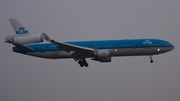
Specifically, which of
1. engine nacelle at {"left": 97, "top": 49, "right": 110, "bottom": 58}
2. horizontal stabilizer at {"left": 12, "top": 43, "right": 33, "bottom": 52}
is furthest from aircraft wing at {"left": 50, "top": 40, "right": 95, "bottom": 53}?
horizontal stabilizer at {"left": 12, "top": 43, "right": 33, "bottom": 52}

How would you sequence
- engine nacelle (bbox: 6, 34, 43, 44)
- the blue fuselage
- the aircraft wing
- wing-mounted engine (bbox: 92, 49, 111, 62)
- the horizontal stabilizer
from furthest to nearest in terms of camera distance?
1. the horizontal stabilizer
2. the blue fuselage
3. engine nacelle (bbox: 6, 34, 43, 44)
4. wing-mounted engine (bbox: 92, 49, 111, 62)
5. the aircraft wing

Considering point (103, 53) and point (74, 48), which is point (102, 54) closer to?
point (103, 53)

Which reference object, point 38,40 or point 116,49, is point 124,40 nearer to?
point 116,49

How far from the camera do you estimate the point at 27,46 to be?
207ft

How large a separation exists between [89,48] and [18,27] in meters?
12.5

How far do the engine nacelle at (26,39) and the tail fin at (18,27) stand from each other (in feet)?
9.29

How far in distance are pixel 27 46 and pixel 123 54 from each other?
50.3ft

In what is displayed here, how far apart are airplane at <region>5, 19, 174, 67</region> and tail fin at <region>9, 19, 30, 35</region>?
1.04 m

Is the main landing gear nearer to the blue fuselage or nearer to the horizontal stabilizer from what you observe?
the blue fuselage

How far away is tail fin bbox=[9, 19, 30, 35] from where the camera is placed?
63375 millimetres

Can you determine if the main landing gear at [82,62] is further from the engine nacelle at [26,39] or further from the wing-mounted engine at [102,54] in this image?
the engine nacelle at [26,39]

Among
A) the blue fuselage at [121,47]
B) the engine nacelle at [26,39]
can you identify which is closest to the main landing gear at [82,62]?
the blue fuselage at [121,47]

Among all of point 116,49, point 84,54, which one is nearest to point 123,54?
point 116,49

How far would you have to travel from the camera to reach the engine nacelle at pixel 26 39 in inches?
2308
